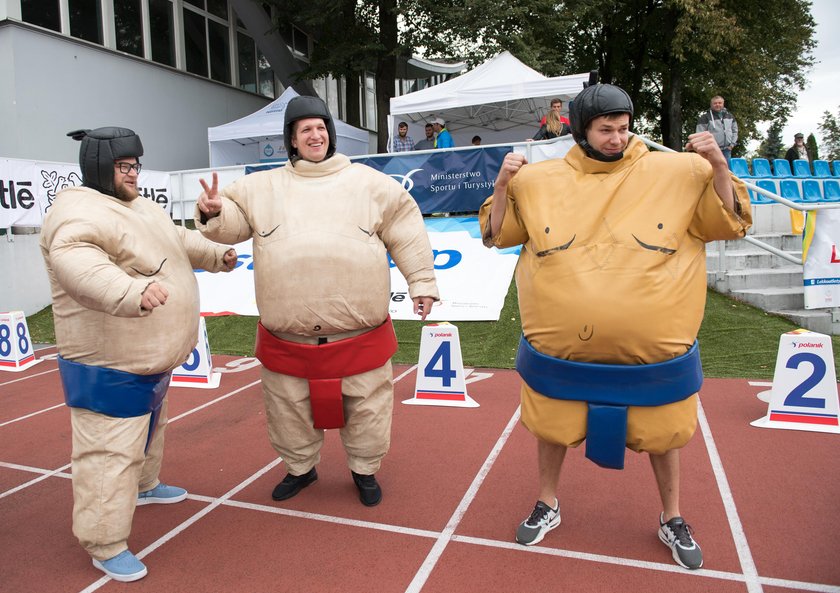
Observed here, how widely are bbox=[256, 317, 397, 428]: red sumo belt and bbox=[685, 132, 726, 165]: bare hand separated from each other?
1.68 metres

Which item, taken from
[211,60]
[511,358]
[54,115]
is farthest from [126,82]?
[511,358]

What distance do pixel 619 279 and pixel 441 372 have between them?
2.93m

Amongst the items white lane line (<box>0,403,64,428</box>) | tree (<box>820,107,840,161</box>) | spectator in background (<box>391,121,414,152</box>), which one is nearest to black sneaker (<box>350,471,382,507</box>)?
white lane line (<box>0,403,64,428</box>)

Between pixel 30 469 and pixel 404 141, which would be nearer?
pixel 30 469

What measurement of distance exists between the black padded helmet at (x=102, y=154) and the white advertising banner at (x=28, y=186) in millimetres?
6375

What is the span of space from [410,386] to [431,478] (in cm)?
203

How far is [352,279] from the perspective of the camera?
302cm

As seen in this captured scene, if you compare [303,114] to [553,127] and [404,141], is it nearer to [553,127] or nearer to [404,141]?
[553,127]

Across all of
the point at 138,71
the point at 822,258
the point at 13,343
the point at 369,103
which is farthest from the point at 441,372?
the point at 369,103

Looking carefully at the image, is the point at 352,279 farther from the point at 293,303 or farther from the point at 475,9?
the point at 475,9

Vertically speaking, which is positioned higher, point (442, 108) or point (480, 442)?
point (442, 108)

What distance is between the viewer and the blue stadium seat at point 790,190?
1254cm

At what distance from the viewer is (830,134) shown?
54094 mm

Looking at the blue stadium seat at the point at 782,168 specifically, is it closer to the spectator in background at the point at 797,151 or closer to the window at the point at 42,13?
the spectator in background at the point at 797,151
